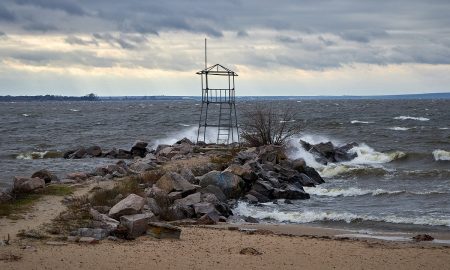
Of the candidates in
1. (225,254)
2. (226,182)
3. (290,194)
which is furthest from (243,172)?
(225,254)

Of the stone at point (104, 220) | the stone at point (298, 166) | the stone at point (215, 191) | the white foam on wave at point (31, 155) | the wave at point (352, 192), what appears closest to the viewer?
the stone at point (104, 220)

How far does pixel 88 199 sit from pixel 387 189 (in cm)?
1277

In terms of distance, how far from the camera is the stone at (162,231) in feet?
44.8

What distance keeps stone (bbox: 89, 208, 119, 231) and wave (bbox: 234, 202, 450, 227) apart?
5781 millimetres

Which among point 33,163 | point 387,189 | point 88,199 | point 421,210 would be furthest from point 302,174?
point 33,163

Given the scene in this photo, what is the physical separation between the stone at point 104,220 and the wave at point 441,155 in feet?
84.0

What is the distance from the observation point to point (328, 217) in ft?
62.0

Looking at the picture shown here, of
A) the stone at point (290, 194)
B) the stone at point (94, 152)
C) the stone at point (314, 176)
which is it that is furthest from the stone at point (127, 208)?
the stone at point (94, 152)

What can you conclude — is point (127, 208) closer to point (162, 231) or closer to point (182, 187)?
point (162, 231)

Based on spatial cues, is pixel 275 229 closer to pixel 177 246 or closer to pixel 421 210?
pixel 177 246

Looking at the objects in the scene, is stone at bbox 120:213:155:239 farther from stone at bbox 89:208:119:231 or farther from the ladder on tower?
the ladder on tower

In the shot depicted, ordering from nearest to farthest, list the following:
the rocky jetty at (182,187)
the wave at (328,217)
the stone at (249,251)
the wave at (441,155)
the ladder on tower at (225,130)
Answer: the stone at (249,251)
the rocky jetty at (182,187)
the wave at (328,217)
the ladder on tower at (225,130)
the wave at (441,155)

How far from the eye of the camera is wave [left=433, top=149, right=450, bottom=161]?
36031 mm

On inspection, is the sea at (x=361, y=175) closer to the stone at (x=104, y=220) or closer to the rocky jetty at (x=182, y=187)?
the rocky jetty at (x=182, y=187)
